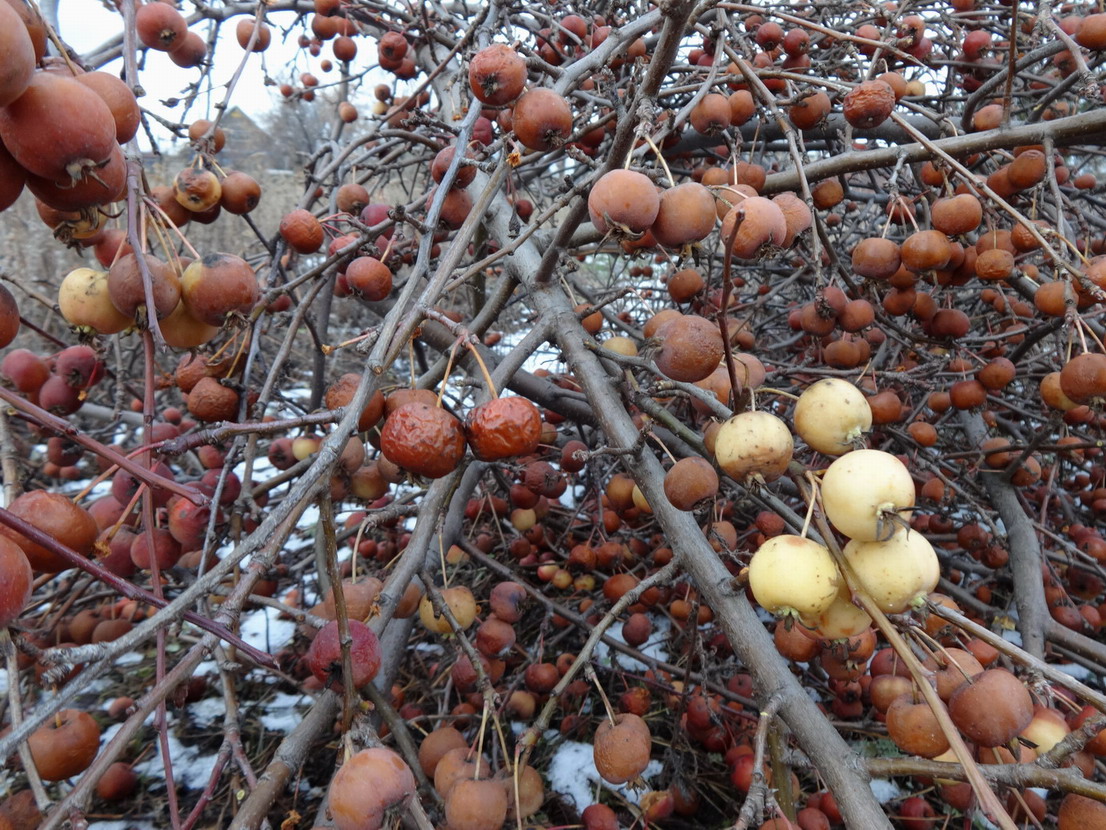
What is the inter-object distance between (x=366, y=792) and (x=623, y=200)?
3.55 ft

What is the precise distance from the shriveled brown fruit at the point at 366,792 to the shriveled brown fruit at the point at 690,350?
888 millimetres

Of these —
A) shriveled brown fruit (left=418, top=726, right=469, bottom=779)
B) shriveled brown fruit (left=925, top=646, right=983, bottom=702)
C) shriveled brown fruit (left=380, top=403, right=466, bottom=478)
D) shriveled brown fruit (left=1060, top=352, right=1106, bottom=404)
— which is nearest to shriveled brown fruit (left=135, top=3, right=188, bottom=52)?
shriveled brown fruit (left=380, top=403, right=466, bottom=478)

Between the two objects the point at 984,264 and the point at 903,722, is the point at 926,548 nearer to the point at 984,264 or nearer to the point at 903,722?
the point at 903,722

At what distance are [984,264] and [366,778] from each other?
2166 millimetres

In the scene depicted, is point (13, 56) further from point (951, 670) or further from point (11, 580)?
point (951, 670)

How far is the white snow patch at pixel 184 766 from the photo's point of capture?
2312 mm

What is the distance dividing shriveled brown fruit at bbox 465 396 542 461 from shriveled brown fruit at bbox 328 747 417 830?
1.76 feet

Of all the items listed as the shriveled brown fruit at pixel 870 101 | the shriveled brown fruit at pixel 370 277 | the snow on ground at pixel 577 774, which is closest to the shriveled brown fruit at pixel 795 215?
the shriveled brown fruit at pixel 870 101

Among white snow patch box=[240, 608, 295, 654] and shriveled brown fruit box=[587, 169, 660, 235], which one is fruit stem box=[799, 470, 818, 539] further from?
white snow patch box=[240, 608, 295, 654]

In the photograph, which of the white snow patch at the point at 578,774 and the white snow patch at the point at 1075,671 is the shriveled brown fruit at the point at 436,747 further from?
the white snow patch at the point at 1075,671

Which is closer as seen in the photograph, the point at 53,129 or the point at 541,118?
the point at 53,129

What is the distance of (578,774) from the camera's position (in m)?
2.34

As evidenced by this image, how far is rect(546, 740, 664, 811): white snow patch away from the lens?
2.22 metres

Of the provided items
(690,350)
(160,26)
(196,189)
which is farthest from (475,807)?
(160,26)
